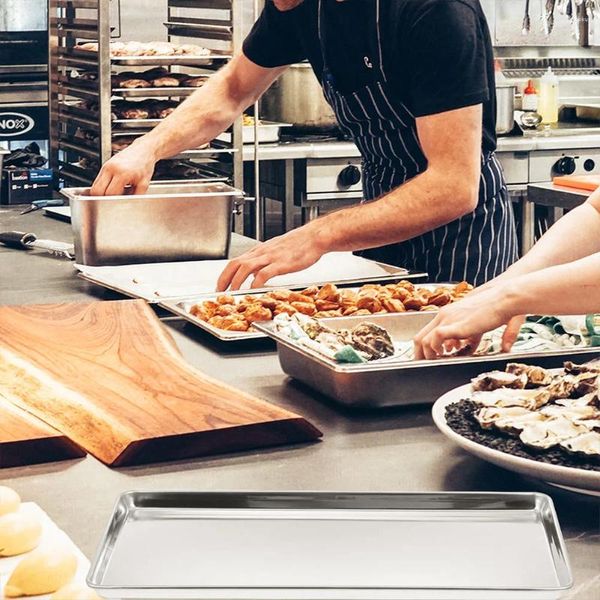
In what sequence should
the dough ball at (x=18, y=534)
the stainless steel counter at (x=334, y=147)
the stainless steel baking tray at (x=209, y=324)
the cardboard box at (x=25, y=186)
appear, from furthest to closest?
the stainless steel counter at (x=334, y=147)
the cardboard box at (x=25, y=186)
the stainless steel baking tray at (x=209, y=324)
the dough ball at (x=18, y=534)

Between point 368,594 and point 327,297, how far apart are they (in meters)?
1.34

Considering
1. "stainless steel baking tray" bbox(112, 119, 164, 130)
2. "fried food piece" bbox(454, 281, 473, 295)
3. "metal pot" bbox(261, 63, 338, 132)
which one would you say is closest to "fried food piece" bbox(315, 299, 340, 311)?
"fried food piece" bbox(454, 281, 473, 295)

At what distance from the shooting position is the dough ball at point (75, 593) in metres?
1.04

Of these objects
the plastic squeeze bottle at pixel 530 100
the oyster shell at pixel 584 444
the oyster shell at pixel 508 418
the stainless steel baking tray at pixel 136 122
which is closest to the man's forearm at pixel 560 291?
the oyster shell at pixel 508 418

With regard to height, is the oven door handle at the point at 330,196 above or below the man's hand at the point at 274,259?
below

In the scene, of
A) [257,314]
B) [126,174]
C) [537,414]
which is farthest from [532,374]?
[126,174]

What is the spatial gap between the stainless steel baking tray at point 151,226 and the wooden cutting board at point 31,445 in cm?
133

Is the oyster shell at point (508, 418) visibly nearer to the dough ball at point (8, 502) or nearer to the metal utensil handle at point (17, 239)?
the dough ball at point (8, 502)

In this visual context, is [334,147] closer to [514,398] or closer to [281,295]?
[281,295]

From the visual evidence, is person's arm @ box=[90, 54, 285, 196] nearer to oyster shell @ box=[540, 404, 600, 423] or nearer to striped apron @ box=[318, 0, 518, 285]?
striped apron @ box=[318, 0, 518, 285]

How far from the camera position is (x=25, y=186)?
4098 millimetres

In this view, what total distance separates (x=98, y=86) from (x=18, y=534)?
351 cm

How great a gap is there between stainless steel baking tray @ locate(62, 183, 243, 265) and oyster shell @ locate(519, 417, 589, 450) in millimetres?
1668

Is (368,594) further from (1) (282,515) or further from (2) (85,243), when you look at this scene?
(2) (85,243)
